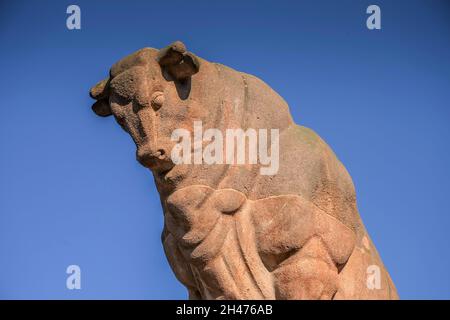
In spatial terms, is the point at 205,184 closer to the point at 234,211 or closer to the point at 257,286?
the point at 234,211

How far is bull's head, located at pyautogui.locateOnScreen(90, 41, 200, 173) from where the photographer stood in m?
9.83

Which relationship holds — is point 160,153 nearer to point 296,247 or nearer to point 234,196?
point 234,196

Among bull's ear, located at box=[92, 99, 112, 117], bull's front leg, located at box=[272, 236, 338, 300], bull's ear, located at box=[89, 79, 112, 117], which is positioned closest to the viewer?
bull's front leg, located at box=[272, 236, 338, 300]

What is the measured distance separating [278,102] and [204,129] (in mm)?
829

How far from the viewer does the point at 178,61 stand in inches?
388

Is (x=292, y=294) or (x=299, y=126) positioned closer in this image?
(x=292, y=294)

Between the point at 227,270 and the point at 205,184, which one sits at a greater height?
the point at 205,184

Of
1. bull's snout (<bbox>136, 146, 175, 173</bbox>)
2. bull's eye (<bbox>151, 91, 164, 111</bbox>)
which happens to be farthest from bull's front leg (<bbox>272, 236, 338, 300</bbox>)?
bull's eye (<bbox>151, 91, 164, 111</bbox>)

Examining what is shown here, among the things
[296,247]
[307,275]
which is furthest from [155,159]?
[307,275]

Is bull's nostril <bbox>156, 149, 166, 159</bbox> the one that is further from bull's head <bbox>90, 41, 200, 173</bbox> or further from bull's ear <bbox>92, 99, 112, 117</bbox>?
bull's ear <bbox>92, 99, 112, 117</bbox>

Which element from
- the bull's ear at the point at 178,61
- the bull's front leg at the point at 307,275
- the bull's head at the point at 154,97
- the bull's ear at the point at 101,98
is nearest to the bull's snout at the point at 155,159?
the bull's head at the point at 154,97

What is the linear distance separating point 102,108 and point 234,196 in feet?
5.24

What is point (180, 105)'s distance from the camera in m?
9.92
